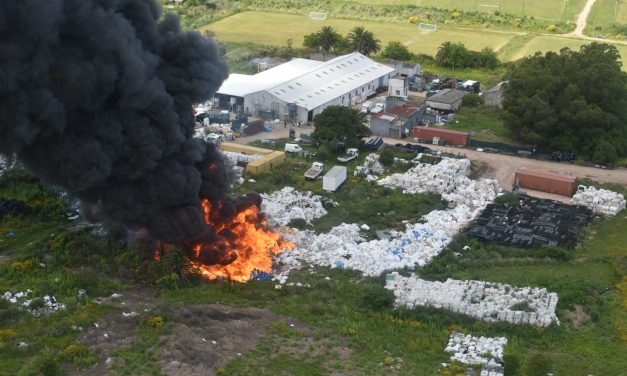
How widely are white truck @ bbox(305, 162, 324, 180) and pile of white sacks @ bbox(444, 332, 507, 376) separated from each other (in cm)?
2408

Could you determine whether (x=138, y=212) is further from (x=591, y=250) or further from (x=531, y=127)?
(x=531, y=127)

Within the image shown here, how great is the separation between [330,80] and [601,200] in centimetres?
3353

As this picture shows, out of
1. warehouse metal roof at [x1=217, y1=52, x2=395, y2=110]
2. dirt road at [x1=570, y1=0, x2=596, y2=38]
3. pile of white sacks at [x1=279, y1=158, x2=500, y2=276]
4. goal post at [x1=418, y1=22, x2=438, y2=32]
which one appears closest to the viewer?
pile of white sacks at [x1=279, y1=158, x2=500, y2=276]

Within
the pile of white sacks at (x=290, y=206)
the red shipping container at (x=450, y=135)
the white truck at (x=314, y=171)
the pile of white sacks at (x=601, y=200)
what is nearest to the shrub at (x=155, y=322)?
the pile of white sacks at (x=290, y=206)

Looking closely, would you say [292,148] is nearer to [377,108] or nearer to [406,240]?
[377,108]

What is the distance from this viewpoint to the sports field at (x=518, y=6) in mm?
131250

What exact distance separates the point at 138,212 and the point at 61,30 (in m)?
9.53

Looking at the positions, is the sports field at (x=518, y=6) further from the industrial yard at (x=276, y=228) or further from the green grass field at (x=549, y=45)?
the industrial yard at (x=276, y=228)

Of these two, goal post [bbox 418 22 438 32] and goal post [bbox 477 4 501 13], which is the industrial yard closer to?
goal post [bbox 418 22 438 32]

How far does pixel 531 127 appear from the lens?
230ft

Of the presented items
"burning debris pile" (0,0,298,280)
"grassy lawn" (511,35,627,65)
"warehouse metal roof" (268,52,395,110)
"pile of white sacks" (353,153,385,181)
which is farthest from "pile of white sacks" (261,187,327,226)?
"grassy lawn" (511,35,627,65)

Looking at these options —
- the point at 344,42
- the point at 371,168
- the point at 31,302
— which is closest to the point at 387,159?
the point at 371,168

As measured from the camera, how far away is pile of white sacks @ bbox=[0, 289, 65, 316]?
39.8m

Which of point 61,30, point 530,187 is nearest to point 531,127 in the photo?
point 530,187
